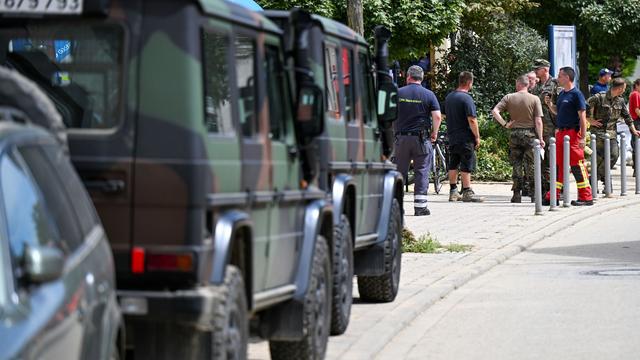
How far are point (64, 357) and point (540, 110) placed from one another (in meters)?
19.8

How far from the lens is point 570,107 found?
2450cm

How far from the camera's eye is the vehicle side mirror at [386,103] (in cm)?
1237

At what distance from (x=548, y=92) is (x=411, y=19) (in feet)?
39.6

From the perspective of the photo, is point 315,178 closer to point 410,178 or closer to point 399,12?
point 410,178

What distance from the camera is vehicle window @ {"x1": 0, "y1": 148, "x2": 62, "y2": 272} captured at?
5.04 meters

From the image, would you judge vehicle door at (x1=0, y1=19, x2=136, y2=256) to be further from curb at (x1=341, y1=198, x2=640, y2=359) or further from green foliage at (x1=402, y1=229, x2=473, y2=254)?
green foliage at (x1=402, y1=229, x2=473, y2=254)

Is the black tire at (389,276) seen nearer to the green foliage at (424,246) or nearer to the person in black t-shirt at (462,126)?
the green foliage at (424,246)

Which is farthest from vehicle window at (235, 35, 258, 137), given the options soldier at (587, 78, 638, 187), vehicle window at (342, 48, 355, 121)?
soldier at (587, 78, 638, 187)

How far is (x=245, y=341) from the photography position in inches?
288

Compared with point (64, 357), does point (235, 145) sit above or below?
above

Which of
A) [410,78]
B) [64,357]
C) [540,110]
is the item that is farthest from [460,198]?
[64,357]

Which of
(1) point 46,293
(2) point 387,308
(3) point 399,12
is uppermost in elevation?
(3) point 399,12

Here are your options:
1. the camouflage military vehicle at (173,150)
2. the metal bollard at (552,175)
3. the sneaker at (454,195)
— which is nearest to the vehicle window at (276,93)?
the camouflage military vehicle at (173,150)

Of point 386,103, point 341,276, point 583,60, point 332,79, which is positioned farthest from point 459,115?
point 583,60
